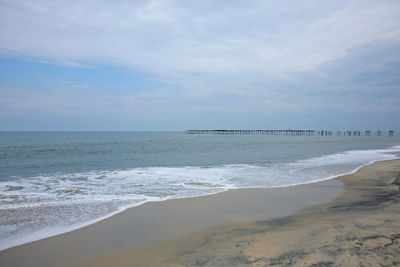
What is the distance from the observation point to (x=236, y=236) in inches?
209

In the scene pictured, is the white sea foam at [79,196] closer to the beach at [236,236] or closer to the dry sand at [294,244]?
the beach at [236,236]

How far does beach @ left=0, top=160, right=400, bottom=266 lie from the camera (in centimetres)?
419

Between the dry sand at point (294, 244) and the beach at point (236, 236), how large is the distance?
0.01m

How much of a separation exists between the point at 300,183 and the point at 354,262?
8.03 metres

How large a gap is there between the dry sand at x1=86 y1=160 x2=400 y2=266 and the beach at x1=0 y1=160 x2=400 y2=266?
0.01m

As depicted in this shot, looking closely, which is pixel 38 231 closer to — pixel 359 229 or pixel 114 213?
pixel 114 213

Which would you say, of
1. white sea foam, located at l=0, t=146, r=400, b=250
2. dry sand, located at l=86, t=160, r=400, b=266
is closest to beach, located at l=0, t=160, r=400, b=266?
dry sand, located at l=86, t=160, r=400, b=266

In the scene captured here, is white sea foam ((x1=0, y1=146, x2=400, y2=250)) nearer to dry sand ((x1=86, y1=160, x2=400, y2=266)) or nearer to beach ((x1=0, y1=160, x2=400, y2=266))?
beach ((x1=0, y1=160, x2=400, y2=266))

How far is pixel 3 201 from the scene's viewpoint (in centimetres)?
853

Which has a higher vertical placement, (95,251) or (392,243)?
(392,243)

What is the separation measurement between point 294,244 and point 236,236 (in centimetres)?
114

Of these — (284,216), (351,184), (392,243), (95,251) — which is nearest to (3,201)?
(95,251)

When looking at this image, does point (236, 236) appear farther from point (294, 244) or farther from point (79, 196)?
point (79, 196)

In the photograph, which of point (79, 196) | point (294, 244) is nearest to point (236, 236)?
point (294, 244)
